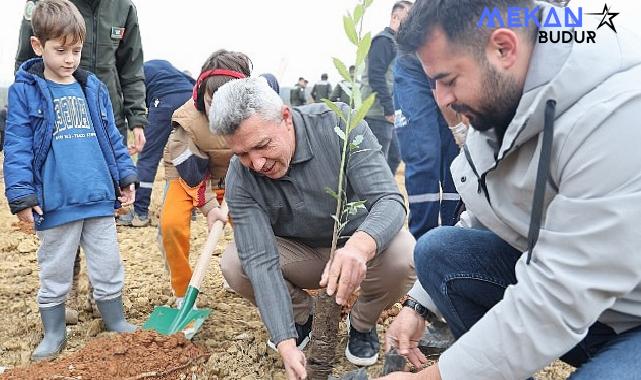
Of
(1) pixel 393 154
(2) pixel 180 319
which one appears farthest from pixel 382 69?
(2) pixel 180 319

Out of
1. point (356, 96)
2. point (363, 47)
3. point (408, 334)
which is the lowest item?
point (408, 334)

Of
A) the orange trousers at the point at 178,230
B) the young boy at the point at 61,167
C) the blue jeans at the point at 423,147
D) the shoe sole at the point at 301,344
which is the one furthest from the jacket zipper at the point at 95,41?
the shoe sole at the point at 301,344

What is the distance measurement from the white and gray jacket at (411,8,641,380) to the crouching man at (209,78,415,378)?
593 mm

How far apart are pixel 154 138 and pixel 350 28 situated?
3335 millimetres

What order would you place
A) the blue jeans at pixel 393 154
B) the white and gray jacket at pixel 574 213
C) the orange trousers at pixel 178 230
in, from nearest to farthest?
1. the white and gray jacket at pixel 574 213
2. the orange trousers at pixel 178 230
3. the blue jeans at pixel 393 154

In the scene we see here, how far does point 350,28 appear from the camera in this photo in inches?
Result: 60.4

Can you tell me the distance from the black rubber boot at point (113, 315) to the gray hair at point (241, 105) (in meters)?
1.17

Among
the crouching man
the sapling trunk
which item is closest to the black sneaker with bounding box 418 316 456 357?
the crouching man

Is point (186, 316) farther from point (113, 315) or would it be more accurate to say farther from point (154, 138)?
point (154, 138)

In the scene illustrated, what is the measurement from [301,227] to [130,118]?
4.95ft

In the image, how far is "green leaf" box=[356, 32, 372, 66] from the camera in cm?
152

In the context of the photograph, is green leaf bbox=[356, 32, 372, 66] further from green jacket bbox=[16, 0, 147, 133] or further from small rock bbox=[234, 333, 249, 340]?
green jacket bbox=[16, 0, 147, 133]

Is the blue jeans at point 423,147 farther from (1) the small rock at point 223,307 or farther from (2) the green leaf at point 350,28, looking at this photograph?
(2) the green leaf at point 350,28

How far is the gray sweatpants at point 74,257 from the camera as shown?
244 cm
